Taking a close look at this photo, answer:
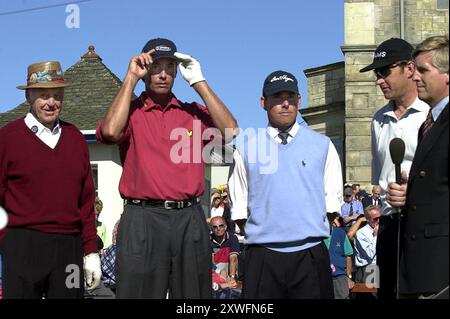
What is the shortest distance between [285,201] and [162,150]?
0.96m

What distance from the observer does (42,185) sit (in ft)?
22.4

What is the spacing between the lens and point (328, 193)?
7332 mm

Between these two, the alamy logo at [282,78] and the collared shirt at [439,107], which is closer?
the collared shirt at [439,107]

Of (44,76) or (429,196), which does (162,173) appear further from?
(429,196)

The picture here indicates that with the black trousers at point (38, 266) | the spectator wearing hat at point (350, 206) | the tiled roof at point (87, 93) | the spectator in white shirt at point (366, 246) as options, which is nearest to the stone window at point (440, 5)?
the tiled roof at point (87, 93)

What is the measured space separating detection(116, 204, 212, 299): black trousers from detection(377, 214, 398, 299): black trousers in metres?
1.38

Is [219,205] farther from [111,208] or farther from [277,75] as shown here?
[277,75]

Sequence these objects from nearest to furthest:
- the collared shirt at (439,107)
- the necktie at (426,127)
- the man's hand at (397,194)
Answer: the collared shirt at (439,107) < the necktie at (426,127) < the man's hand at (397,194)

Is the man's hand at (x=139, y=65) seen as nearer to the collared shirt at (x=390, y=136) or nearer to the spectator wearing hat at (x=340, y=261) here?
the collared shirt at (x=390, y=136)

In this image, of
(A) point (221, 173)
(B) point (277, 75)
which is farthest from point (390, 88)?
(A) point (221, 173)

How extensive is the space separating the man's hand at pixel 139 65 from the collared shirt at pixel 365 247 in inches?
302

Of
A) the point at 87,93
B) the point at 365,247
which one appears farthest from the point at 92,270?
the point at 87,93

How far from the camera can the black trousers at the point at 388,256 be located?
7191 millimetres

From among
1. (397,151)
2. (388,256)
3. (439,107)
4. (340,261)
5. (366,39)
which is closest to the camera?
(439,107)
